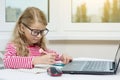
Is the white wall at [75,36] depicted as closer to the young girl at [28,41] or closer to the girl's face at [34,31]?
the young girl at [28,41]

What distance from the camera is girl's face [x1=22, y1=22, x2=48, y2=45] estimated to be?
1736mm

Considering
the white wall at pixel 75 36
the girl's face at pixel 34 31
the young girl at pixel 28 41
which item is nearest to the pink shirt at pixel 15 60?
the young girl at pixel 28 41

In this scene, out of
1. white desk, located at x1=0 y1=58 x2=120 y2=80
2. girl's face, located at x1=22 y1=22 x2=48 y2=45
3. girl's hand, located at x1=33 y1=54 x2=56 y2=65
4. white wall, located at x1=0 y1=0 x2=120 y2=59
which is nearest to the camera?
white desk, located at x1=0 y1=58 x2=120 y2=80

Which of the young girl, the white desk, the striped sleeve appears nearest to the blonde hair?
the young girl

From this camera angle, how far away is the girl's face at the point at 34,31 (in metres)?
1.74

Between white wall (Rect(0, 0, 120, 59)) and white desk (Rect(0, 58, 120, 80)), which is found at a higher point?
white wall (Rect(0, 0, 120, 59))

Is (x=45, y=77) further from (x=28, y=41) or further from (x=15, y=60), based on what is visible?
(x=28, y=41)

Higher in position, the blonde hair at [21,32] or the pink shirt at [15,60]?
the blonde hair at [21,32]

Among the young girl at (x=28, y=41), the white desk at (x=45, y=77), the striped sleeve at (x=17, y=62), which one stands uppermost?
the young girl at (x=28, y=41)

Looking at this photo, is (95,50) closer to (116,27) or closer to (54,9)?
(116,27)

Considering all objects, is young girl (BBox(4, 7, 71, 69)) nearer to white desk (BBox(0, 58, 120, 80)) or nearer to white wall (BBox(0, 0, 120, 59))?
white desk (BBox(0, 58, 120, 80))

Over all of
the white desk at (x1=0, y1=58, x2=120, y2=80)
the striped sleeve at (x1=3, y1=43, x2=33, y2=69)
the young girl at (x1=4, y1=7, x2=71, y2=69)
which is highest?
the young girl at (x1=4, y1=7, x2=71, y2=69)

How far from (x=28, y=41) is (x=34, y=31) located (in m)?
0.13

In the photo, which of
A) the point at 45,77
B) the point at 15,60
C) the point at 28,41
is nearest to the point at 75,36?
the point at 28,41
